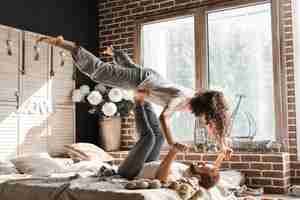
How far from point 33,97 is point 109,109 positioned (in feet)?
3.05

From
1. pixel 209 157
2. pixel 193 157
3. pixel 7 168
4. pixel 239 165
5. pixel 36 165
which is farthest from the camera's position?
pixel 193 157

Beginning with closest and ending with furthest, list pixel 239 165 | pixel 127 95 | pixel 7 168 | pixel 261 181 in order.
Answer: pixel 7 168, pixel 261 181, pixel 239 165, pixel 127 95

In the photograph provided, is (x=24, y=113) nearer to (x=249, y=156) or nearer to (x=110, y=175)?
(x=110, y=175)

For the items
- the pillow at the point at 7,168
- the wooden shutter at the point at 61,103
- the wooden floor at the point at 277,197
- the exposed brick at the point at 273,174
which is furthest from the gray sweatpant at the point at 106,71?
the wooden shutter at the point at 61,103

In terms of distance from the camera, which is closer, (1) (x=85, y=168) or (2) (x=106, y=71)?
(2) (x=106, y=71)

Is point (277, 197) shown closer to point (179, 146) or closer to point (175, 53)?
point (179, 146)

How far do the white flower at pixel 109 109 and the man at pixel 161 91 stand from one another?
6.55 feet

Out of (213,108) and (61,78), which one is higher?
(61,78)

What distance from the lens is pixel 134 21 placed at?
222 inches

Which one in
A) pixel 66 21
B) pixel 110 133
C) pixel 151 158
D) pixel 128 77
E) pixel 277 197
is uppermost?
pixel 66 21

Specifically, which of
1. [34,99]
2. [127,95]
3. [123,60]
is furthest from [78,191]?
[127,95]

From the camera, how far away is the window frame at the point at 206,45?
441 cm

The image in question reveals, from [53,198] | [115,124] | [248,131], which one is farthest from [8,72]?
[248,131]

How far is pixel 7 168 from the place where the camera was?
12.6 feet
